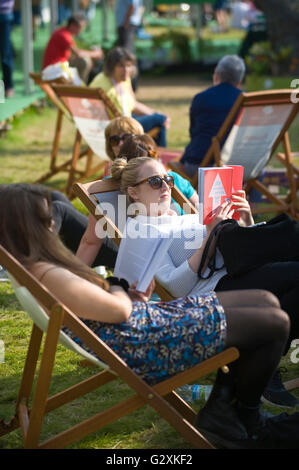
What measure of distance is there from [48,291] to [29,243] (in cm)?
20

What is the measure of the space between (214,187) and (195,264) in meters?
0.31

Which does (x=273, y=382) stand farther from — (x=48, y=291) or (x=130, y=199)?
(x=48, y=291)

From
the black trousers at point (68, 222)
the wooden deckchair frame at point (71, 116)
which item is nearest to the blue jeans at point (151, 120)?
the wooden deckchair frame at point (71, 116)

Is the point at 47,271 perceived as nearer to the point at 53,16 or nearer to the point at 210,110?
the point at 210,110

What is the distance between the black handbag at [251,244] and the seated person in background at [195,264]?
1.1 inches

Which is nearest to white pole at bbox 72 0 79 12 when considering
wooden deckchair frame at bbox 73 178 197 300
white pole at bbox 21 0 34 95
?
white pole at bbox 21 0 34 95

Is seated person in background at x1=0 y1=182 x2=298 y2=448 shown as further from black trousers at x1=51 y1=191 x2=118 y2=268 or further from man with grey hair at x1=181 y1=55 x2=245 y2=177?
man with grey hair at x1=181 y1=55 x2=245 y2=177

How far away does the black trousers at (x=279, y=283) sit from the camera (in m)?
2.89

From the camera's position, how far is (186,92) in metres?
13.3

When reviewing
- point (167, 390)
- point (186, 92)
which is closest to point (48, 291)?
point (167, 390)

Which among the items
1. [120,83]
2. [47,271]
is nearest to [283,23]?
[120,83]

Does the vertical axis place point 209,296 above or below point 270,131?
above

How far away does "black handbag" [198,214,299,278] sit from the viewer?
2936mm

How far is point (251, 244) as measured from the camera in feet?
9.73
